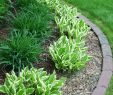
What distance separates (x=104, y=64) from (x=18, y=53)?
Answer: 148 cm

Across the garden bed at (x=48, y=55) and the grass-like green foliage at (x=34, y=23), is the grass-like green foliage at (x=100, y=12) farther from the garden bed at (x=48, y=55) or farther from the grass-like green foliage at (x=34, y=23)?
the grass-like green foliage at (x=34, y=23)

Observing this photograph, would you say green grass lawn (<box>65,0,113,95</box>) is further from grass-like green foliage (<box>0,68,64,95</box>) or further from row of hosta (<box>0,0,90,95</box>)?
grass-like green foliage (<box>0,68,64,95</box>)

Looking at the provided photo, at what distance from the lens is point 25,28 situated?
552 cm

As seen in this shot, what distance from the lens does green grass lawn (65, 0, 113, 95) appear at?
6799 mm

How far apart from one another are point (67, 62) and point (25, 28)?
3.20 feet

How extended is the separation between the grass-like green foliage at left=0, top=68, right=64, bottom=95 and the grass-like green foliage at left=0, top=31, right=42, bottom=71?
12.4 inches

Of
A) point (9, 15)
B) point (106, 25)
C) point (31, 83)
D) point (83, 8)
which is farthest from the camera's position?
point (83, 8)

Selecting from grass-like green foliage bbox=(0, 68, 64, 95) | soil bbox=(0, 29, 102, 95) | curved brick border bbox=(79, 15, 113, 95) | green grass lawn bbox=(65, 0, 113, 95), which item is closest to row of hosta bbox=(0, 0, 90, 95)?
grass-like green foliage bbox=(0, 68, 64, 95)

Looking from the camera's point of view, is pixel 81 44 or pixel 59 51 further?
pixel 81 44

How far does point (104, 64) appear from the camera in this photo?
5.51m

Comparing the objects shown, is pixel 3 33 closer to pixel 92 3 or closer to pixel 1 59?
pixel 1 59

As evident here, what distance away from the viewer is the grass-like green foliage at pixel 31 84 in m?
4.21

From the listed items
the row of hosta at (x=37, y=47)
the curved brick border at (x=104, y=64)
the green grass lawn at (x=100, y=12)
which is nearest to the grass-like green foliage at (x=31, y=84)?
the row of hosta at (x=37, y=47)

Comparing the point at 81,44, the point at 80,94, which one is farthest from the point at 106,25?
the point at 80,94
